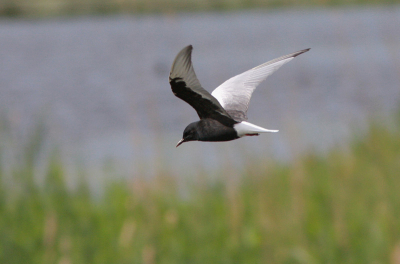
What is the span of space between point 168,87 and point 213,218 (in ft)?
16.7

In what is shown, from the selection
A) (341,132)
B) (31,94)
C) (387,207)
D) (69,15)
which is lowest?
A: (387,207)

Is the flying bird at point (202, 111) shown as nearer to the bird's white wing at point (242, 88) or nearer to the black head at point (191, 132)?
the black head at point (191, 132)

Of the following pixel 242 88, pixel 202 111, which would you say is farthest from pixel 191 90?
pixel 242 88

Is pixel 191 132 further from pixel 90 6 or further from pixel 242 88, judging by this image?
pixel 90 6

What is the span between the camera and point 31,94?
10320 mm

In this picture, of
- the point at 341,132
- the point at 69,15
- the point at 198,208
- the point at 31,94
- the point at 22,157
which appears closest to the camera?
the point at 22,157

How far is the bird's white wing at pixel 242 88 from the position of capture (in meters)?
1.73

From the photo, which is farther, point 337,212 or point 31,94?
point 31,94

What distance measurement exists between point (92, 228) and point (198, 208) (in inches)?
37.9

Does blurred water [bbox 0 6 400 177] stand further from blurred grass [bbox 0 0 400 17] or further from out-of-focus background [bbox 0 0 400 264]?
blurred grass [bbox 0 0 400 17]

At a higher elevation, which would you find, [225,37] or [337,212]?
[225,37]

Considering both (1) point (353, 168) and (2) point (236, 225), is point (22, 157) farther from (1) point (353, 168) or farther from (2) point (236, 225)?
(1) point (353, 168)

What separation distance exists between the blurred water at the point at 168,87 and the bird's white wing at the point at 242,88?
222cm

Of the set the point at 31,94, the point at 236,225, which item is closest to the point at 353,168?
the point at 236,225
